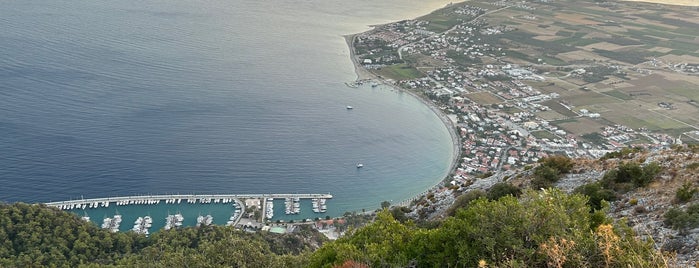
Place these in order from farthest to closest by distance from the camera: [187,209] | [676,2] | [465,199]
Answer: [676,2]
[187,209]
[465,199]

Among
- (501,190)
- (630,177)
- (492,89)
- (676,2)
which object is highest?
(676,2)

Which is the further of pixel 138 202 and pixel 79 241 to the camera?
pixel 138 202

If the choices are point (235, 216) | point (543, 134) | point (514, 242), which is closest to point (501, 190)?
point (514, 242)

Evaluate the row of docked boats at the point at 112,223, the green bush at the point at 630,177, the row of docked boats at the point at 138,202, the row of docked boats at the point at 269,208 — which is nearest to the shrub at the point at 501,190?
the green bush at the point at 630,177

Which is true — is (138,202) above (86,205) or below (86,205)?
below

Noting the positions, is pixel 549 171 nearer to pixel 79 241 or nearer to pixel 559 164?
pixel 559 164

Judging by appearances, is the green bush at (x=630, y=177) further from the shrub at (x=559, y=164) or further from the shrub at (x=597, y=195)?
the shrub at (x=559, y=164)

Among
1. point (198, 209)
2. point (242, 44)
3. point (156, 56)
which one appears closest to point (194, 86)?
point (156, 56)

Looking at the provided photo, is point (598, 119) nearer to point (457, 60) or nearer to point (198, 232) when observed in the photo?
point (457, 60)
